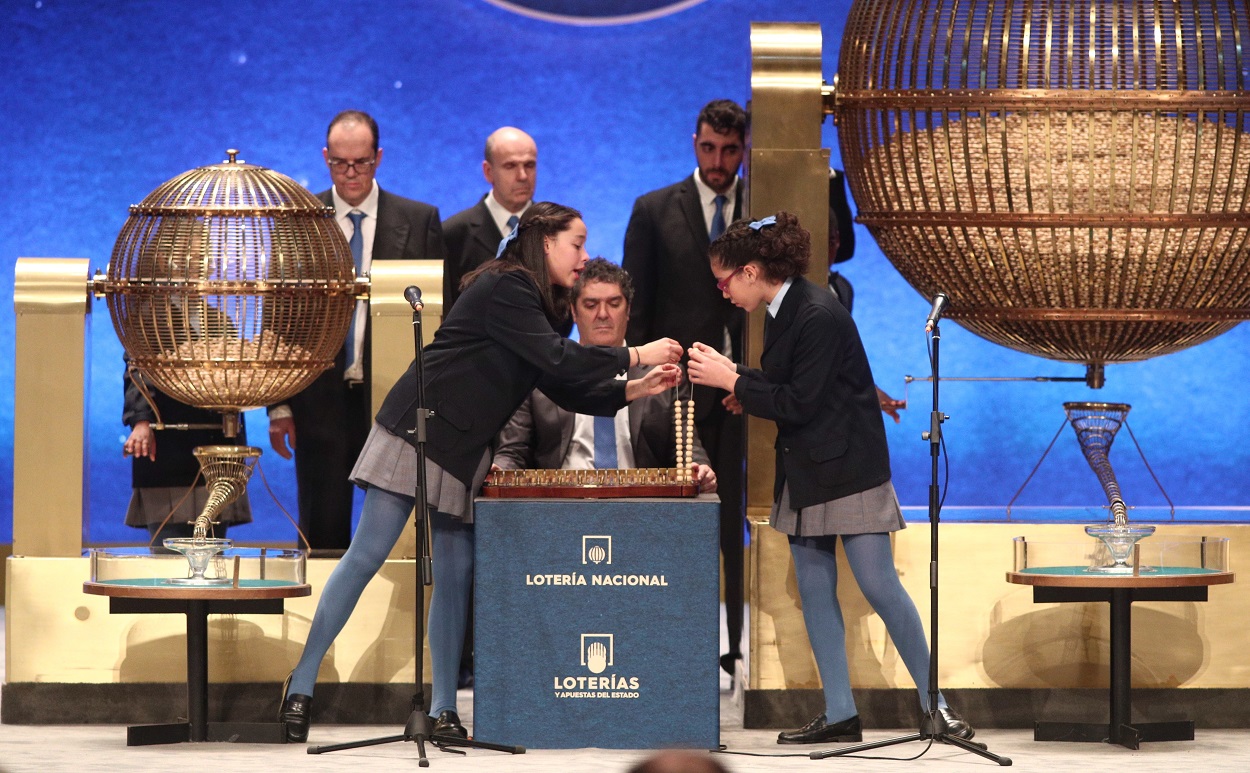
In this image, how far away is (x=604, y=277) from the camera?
579 centimetres

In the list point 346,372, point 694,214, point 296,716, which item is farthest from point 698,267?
point 296,716

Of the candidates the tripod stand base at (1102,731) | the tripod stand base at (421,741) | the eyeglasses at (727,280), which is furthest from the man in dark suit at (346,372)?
the tripod stand base at (1102,731)

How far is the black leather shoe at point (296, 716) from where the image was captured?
5.35 metres

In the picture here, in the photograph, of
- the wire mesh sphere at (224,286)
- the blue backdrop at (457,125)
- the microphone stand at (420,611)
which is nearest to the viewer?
the microphone stand at (420,611)

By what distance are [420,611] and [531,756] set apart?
550 mm

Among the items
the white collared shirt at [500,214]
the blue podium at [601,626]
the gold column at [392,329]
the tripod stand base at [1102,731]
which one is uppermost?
the white collared shirt at [500,214]

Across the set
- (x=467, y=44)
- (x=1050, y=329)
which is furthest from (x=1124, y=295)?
(x=467, y=44)


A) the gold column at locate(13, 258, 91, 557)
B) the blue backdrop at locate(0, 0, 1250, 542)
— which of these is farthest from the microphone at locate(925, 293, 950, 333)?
the blue backdrop at locate(0, 0, 1250, 542)

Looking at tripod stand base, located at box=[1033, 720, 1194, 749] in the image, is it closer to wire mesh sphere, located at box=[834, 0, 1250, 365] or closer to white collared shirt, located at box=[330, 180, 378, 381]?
wire mesh sphere, located at box=[834, 0, 1250, 365]

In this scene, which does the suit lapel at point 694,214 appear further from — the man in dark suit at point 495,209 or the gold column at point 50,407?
the gold column at point 50,407

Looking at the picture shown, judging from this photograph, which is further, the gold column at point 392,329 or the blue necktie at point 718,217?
the blue necktie at point 718,217

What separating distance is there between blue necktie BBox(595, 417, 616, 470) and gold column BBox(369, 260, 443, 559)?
65 cm

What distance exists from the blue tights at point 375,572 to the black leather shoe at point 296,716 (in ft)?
0.08

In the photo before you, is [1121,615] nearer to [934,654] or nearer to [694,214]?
[934,654]
